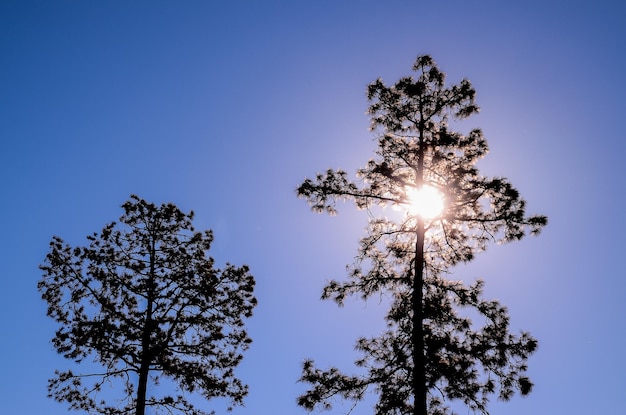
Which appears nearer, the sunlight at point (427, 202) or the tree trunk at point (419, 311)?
the tree trunk at point (419, 311)

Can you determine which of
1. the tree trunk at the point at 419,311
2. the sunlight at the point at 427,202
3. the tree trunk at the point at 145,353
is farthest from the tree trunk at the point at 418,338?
the tree trunk at the point at 145,353

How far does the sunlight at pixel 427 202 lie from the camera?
14.3m

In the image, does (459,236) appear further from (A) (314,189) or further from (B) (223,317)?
(B) (223,317)

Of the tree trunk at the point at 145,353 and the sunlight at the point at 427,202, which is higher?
the sunlight at the point at 427,202

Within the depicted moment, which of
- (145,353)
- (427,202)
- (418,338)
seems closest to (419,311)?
(418,338)

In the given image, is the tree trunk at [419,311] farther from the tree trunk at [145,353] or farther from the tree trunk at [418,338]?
the tree trunk at [145,353]

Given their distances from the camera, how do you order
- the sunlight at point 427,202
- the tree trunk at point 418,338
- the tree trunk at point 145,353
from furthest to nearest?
the tree trunk at point 145,353 < the sunlight at point 427,202 < the tree trunk at point 418,338

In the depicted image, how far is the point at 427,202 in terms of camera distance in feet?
47.5

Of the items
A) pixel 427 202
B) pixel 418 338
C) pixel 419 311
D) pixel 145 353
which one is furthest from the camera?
pixel 145 353

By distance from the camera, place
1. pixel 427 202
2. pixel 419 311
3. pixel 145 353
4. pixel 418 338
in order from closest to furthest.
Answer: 1. pixel 418 338
2. pixel 419 311
3. pixel 427 202
4. pixel 145 353

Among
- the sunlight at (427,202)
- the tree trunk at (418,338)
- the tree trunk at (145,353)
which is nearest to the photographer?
the tree trunk at (418,338)

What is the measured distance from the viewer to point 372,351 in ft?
43.1

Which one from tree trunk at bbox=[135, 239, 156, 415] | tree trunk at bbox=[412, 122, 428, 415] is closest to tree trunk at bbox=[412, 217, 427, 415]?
tree trunk at bbox=[412, 122, 428, 415]

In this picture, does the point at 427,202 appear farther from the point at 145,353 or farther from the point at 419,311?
the point at 145,353
